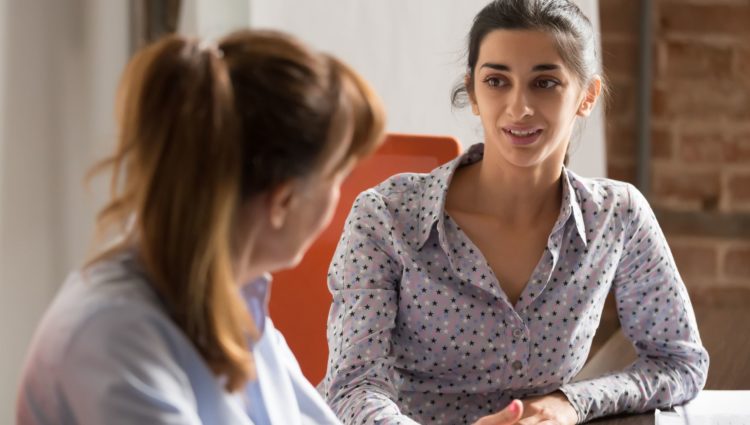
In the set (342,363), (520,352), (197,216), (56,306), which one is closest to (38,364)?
(56,306)

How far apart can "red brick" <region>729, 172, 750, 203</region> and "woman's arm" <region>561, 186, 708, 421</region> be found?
147 cm

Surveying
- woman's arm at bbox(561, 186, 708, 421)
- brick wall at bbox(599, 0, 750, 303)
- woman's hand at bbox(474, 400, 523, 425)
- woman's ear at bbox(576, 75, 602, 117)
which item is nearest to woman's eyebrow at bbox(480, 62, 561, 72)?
woman's ear at bbox(576, 75, 602, 117)

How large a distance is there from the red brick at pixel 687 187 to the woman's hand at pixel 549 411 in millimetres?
1637

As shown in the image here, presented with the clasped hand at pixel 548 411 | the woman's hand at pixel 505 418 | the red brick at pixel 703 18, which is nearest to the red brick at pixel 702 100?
the red brick at pixel 703 18

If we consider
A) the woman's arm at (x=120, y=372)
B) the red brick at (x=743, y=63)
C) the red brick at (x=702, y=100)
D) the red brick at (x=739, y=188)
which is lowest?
the red brick at (x=739, y=188)

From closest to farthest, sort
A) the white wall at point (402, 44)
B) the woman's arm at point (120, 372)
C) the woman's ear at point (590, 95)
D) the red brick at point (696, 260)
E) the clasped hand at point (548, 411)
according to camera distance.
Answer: the woman's arm at point (120, 372) < the clasped hand at point (548, 411) < the woman's ear at point (590, 95) < the white wall at point (402, 44) < the red brick at point (696, 260)

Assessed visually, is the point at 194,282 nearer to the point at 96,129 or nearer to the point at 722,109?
the point at 96,129

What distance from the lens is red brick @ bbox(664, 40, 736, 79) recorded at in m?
2.88

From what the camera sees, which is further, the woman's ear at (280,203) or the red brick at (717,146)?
the red brick at (717,146)

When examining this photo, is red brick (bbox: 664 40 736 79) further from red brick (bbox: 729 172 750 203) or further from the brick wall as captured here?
red brick (bbox: 729 172 750 203)

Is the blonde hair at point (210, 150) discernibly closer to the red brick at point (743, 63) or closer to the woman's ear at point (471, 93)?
the woman's ear at point (471, 93)

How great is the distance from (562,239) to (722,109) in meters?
1.56

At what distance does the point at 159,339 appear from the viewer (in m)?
0.81

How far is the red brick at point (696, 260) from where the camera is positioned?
2.98 metres
